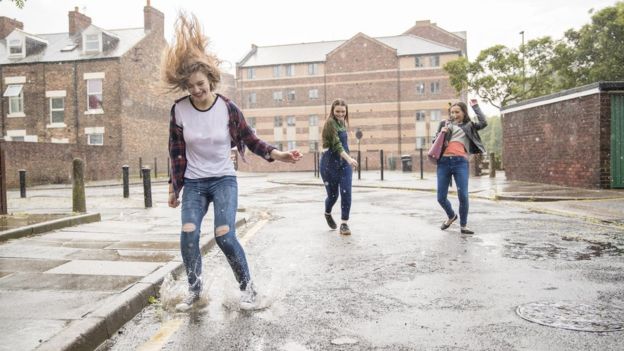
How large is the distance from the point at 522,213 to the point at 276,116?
49.7m

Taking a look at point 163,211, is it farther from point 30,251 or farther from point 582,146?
point 582,146

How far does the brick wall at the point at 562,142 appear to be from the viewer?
45.0 feet

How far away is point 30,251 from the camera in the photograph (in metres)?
5.76

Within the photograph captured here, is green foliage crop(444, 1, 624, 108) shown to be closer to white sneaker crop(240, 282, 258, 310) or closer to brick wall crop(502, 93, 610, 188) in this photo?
brick wall crop(502, 93, 610, 188)

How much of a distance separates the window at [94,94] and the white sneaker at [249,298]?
3213 centimetres

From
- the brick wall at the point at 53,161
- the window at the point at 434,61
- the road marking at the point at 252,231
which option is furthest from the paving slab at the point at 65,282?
the window at the point at 434,61

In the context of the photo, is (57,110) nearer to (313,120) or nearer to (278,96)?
(278,96)

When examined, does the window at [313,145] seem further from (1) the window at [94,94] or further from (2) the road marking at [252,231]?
(2) the road marking at [252,231]

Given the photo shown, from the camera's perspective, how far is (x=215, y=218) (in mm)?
3832

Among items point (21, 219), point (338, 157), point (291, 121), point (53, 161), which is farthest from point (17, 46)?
point (338, 157)

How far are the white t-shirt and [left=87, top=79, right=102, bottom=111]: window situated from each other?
104 feet

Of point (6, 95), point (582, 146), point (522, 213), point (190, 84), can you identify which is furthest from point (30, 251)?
point (6, 95)

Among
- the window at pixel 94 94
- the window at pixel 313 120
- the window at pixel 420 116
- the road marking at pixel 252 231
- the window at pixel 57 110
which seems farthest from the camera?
the window at pixel 313 120

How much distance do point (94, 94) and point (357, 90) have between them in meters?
28.6
